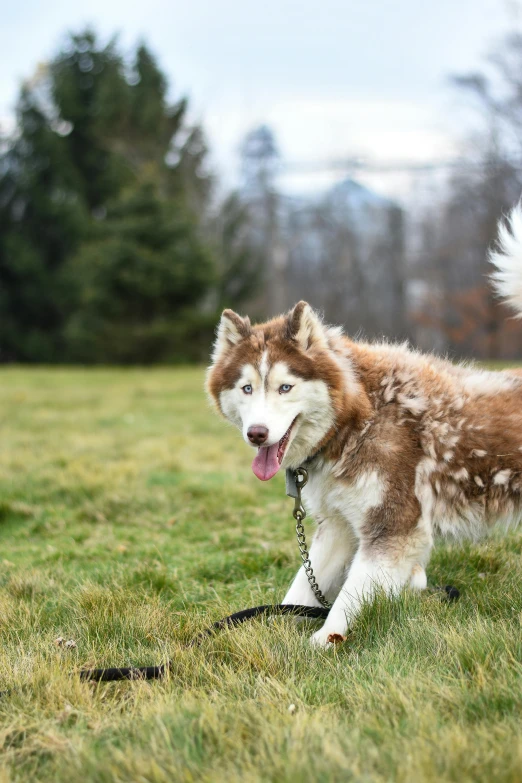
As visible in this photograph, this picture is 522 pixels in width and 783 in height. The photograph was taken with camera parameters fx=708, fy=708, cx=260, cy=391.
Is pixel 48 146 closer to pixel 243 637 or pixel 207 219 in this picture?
pixel 207 219

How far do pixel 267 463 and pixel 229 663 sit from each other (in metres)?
0.93

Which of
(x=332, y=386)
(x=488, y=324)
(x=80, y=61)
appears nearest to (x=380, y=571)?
(x=332, y=386)

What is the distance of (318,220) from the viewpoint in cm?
3256

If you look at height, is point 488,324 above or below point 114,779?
above

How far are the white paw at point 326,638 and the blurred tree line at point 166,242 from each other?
2331 centimetres

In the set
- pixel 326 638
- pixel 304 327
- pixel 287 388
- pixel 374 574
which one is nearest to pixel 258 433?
pixel 287 388

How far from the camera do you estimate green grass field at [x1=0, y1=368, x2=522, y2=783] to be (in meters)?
2.03

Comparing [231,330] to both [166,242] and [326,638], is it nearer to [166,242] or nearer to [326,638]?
[326,638]

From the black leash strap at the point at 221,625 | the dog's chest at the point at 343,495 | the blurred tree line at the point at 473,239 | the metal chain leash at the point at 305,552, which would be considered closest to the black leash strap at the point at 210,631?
the black leash strap at the point at 221,625

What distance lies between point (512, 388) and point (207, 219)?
1224 inches

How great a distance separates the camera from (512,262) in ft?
11.7

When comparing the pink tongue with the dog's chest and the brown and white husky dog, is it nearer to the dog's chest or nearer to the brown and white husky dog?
the brown and white husky dog

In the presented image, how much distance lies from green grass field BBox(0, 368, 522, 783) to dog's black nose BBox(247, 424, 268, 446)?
0.81 metres

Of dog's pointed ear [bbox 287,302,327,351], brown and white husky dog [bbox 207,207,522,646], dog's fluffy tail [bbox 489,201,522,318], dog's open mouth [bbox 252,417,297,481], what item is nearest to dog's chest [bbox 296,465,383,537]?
brown and white husky dog [bbox 207,207,522,646]
